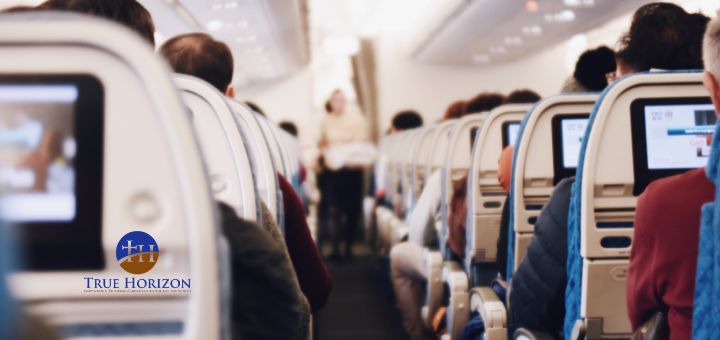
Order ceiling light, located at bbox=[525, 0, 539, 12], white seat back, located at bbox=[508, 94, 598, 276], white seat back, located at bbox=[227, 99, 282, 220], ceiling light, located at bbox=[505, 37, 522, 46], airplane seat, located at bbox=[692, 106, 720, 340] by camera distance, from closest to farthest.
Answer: airplane seat, located at bbox=[692, 106, 720, 340]
white seat back, located at bbox=[227, 99, 282, 220]
white seat back, located at bbox=[508, 94, 598, 276]
ceiling light, located at bbox=[525, 0, 539, 12]
ceiling light, located at bbox=[505, 37, 522, 46]

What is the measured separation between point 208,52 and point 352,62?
8.84m

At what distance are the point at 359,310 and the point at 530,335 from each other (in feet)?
8.90

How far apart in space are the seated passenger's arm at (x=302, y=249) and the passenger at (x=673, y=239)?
86cm

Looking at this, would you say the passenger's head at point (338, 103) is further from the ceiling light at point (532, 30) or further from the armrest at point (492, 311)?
the armrest at point (492, 311)

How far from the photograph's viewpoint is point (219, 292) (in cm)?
59

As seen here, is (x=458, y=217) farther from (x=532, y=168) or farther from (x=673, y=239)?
(x=673, y=239)

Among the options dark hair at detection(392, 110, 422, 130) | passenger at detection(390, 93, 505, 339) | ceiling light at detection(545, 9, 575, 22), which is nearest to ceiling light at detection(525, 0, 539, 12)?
ceiling light at detection(545, 9, 575, 22)

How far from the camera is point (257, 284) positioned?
0.73 meters

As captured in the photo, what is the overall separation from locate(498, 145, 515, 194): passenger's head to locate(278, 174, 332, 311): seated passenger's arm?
2.73 feet

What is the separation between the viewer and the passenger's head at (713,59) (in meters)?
0.97

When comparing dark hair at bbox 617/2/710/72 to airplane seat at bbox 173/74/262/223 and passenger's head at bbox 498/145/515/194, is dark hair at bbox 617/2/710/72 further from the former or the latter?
airplane seat at bbox 173/74/262/223

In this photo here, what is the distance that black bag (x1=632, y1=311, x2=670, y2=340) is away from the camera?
1136mm

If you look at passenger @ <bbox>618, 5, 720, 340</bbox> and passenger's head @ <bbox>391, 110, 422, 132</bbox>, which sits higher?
passenger's head @ <bbox>391, 110, 422, 132</bbox>

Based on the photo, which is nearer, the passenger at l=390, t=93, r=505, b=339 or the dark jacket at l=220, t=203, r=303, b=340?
Answer: the dark jacket at l=220, t=203, r=303, b=340
